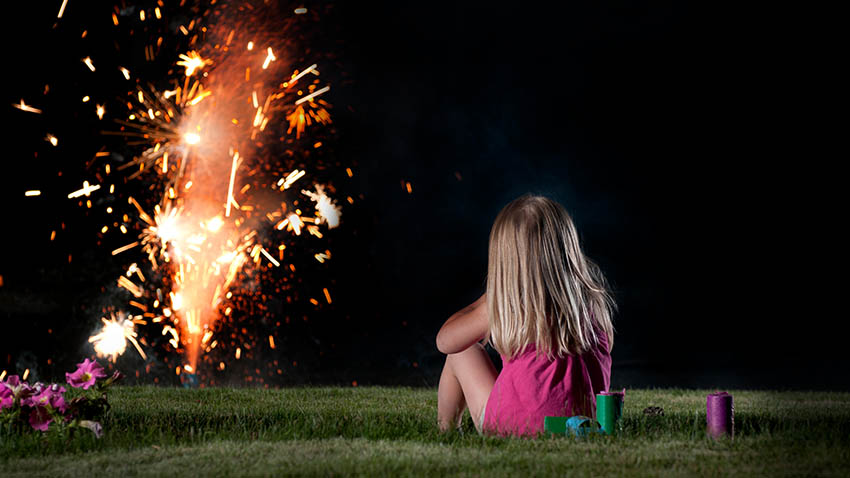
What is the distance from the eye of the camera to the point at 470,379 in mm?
4711

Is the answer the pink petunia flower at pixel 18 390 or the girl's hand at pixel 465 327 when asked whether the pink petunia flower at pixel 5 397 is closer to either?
the pink petunia flower at pixel 18 390

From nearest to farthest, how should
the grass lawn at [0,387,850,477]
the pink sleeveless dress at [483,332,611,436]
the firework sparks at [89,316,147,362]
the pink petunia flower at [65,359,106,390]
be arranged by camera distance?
the grass lawn at [0,387,850,477], the pink sleeveless dress at [483,332,611,436], the pink petunia flower at [65,359,106,390], the firework sparks at [89,316,147,362]

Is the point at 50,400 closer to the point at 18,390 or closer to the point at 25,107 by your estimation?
the point at 18,390

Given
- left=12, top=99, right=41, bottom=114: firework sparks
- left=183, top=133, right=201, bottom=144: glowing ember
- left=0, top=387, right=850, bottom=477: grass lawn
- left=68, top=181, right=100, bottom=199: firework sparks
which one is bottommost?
left=0, top=387, right=850, bottom=477: grass lawn

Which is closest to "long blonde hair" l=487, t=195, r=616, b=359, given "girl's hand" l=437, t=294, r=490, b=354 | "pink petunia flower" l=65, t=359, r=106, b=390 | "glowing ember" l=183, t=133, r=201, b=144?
"girl's hand" l=437, t=294, r=490, b=354

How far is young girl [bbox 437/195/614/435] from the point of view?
426 cm

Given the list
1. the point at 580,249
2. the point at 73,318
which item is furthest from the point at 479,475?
the point at 73,318

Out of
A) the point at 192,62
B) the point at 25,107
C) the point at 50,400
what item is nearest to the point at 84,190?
the point at 25,107

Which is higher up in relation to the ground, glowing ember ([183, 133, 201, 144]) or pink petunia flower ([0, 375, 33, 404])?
glowing ember ([183, 133, 201, 144])

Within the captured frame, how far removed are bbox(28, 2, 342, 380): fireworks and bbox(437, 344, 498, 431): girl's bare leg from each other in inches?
277

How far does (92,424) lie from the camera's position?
497cm

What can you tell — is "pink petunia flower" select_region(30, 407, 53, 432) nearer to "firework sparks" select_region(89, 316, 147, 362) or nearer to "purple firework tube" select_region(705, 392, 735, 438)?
"purple firework tube" select_region(705, 392, 735, 438)

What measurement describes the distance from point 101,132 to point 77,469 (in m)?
8.74

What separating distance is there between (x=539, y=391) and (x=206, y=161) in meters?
8.43
